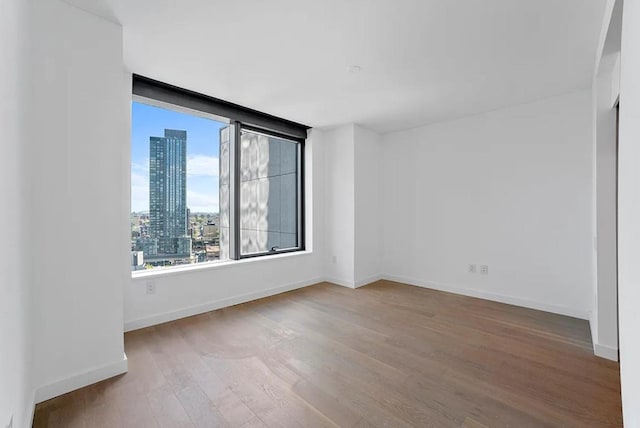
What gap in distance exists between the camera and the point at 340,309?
10.9 feet

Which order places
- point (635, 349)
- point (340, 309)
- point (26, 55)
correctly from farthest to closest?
point (340, 309) < point (26, 55) < point (635, 349)

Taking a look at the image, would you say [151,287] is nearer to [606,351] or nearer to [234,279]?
[234,279]

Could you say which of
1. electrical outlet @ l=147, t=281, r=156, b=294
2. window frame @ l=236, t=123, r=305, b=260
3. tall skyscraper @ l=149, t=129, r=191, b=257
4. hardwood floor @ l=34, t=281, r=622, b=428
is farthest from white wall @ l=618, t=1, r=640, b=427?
tall skyscraper @ l=149, t=129, r=191, b=257

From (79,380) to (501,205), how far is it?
448 centimetres

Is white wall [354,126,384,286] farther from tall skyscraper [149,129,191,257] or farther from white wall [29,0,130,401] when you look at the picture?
white wall [29,0,130,401]

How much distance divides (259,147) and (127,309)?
104 inches

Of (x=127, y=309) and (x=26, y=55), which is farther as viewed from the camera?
(x=127, y=309)

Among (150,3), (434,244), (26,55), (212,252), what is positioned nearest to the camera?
(26,55)

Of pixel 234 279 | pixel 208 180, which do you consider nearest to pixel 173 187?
pixel 208 180

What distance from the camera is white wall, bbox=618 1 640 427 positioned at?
88 centimetres

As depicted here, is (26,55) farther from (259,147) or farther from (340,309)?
(340,309)

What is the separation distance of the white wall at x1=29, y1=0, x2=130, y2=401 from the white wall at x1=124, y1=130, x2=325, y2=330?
85 centimetres

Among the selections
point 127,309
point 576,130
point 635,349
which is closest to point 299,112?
point 127,309

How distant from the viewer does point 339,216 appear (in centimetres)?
445
